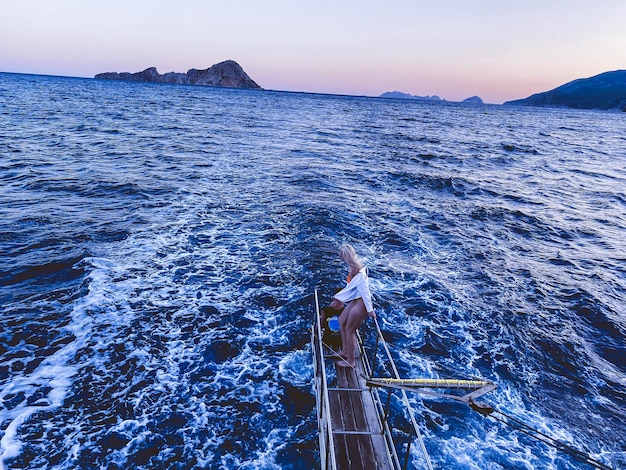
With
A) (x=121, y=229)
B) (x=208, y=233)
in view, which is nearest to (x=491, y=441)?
(x=208, y=233)

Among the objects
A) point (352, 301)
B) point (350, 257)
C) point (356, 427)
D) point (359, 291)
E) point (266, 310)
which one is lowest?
point (266, 310)

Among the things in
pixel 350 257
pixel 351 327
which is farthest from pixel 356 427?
pixel 350 257

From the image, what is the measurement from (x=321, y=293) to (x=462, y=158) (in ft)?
121

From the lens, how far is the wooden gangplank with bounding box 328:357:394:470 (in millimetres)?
6410

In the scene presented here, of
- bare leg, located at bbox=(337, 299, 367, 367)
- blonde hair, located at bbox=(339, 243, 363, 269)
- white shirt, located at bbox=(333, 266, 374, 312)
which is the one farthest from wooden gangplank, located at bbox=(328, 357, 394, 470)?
blonde hair, located at bbox=(339, 243, 363, 269)

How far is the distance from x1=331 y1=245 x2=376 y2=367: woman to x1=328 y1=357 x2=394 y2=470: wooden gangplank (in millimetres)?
599

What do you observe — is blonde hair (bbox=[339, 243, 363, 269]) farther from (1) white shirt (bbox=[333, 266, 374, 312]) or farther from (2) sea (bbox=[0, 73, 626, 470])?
(2) sea (bbox=[0, 73, 626, 470])

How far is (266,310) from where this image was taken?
40.6 ft

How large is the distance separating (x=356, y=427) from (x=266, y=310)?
5.97 m

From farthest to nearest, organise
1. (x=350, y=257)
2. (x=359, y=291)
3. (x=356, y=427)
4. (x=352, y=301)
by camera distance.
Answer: (x=352, y=301) < (x=350, y=257) < (x=359, y=291) < (x=356, y=427)

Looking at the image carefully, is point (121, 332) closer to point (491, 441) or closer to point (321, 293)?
point (321, 293)

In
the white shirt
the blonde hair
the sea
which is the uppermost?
the blonde hair

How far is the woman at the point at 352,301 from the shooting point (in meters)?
8.00

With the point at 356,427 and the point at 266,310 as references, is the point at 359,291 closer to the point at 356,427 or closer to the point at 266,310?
the point at 356,427
